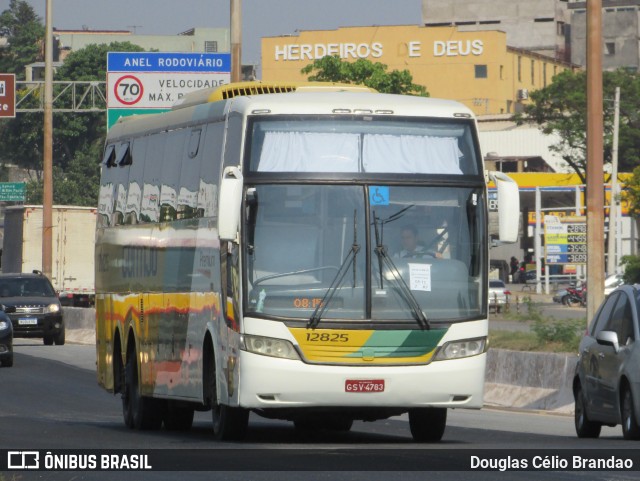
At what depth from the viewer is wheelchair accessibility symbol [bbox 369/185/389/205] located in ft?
49.1

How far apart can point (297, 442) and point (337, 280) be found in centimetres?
217

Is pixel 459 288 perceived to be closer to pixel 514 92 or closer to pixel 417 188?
pixel 417 188

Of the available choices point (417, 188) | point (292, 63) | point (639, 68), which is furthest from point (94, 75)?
point (417, 188)

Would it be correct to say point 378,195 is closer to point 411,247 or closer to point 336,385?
point 411,247

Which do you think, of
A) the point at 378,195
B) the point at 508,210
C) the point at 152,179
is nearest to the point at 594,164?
the point at 152,179

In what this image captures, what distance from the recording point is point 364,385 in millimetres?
14477

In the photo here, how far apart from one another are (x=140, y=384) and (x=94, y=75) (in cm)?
10282

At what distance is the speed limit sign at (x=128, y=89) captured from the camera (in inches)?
1693

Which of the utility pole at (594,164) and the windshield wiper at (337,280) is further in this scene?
the utility pole at (594,164)

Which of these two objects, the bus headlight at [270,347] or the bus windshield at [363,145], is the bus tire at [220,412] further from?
the bus windshield at [363,145]

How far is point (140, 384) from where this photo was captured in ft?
62.4

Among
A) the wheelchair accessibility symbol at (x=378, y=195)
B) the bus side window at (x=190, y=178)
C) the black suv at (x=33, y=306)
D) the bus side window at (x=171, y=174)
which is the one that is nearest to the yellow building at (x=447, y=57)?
the black suv at (x=33, y=306)

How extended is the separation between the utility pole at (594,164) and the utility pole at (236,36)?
35.5ft
